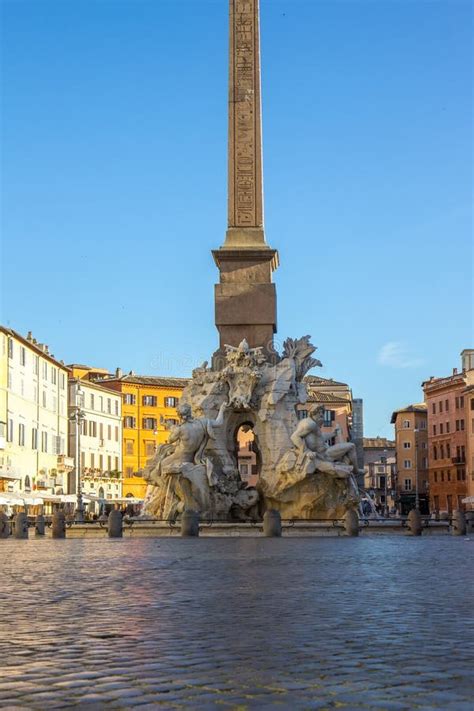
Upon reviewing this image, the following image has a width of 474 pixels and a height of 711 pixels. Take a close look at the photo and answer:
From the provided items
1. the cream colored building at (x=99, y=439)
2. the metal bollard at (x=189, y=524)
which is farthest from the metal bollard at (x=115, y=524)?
the cream colored building at (x=99, y=439)

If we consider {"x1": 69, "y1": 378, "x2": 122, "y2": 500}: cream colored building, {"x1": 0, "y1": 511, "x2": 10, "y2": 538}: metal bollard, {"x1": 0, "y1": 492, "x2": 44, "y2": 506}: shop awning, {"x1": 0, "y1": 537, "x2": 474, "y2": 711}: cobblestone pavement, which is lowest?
{"x1": 0, "y1": 537, "x2": 474, "y2": 711}: cobblestone pavement

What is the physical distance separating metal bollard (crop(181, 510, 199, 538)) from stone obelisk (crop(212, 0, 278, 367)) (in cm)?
438

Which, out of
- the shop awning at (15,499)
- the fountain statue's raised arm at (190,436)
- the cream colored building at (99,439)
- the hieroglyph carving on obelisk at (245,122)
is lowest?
the shop awning at (15,499)

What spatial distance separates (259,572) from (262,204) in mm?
13970

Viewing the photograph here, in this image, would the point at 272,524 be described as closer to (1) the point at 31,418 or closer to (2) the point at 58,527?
(2) the point at 58,527

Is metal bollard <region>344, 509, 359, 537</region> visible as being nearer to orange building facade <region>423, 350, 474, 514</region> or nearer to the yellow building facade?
orange building facade <region>423, 350, 474, 514</region>

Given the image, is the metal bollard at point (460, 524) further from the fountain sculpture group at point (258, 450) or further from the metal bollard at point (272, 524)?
the metal bollard at point (272, 524)

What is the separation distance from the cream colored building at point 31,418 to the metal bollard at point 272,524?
A: 80.7 ft

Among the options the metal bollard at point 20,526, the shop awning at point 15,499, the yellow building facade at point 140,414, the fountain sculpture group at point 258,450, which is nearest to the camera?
the fountain sculpture group at point 258,450

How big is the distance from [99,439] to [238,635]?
2453 inches

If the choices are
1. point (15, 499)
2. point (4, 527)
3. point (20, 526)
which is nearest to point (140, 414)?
point (15, 499)

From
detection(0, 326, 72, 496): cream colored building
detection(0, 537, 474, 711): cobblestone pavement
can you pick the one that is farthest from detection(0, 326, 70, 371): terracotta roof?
detection(0, 537, 474, 711): cobblestone pavement

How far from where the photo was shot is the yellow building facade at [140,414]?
73.0m

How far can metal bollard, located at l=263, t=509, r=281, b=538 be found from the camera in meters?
20.5
